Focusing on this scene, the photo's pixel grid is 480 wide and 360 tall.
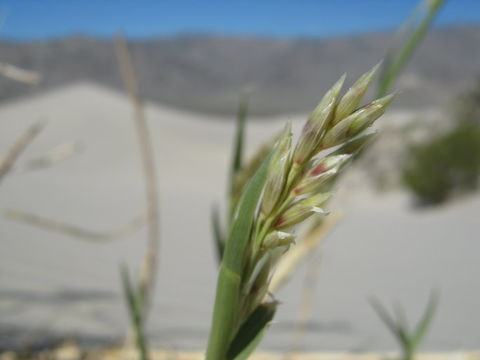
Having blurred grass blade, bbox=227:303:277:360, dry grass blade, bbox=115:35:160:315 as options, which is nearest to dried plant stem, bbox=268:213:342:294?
dry grass blade, bbox=115:35:160:315

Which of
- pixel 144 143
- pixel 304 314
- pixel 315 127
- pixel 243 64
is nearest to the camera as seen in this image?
pixel 315 127

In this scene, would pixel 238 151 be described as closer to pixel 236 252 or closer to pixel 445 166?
pixel 236 252

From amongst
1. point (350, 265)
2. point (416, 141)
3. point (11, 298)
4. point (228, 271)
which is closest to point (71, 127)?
point (416, 141)

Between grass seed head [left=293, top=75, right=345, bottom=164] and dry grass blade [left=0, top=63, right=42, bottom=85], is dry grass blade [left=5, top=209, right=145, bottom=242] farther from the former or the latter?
grass seed head [left=293, top=75, right=345, bottom=164]

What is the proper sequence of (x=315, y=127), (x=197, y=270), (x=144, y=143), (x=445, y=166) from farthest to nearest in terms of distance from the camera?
(x=445, y=166) < (x=197, y=270) < (x=144, y=143) < (x=315, y=127)

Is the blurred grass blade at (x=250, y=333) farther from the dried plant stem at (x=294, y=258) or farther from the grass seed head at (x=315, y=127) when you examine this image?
the dried plant stem at (x=294, y=258)

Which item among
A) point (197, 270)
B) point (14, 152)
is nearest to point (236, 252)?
point (14, 152)

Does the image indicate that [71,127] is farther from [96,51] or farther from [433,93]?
[96,51]

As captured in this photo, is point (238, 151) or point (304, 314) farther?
point (304, 314)
